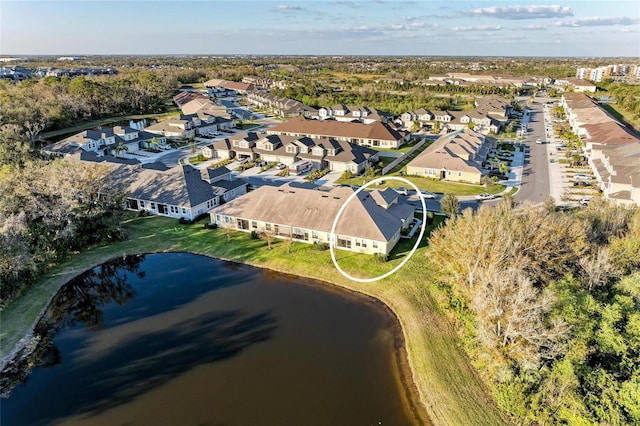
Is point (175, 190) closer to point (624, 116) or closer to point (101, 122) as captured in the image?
point (101, 122)

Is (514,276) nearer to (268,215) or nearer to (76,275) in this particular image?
(268,215)

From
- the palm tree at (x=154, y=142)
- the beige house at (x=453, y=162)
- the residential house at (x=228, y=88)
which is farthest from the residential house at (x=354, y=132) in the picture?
the residential house at (x=228, y=88)

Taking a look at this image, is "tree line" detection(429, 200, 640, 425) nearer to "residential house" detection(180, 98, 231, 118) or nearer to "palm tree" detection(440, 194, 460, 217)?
"palm tree" detection(440, 194, 460, 217)

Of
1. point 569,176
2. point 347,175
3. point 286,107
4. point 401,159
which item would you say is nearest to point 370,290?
point 347,175

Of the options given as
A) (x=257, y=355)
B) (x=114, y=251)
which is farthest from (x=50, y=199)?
(x=257, y=355)

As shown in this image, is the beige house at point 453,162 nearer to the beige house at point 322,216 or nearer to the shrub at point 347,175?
the shrub at point 347,175

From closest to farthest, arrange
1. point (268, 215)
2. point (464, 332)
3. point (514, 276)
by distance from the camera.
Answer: point (514, 276) → point (464, 332) → point (268, 215)
